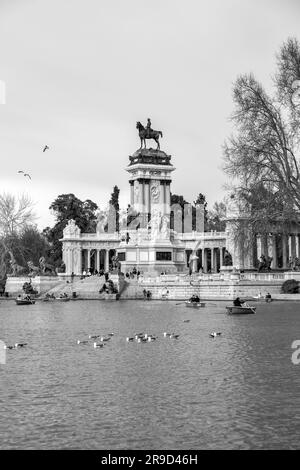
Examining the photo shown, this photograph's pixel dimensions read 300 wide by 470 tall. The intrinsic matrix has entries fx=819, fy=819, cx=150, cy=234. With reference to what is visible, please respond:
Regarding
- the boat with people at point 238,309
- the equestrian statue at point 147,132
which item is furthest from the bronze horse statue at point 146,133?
the boat with people at point 238,309

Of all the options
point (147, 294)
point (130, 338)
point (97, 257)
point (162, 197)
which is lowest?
point (130, 338)

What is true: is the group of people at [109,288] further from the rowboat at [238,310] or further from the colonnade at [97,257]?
the colonnade at [97,257]

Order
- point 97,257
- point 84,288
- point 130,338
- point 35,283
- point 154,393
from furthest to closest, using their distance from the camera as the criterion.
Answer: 1. point 97,257
2. point 35,283
3. point 84,288
4. point 130,338
5. point 154,393

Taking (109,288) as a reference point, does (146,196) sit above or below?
above

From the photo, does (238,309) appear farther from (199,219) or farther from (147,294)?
(199,219)

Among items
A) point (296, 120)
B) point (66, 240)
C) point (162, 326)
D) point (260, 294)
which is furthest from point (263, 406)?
point (66, 240)

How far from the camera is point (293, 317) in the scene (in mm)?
40562

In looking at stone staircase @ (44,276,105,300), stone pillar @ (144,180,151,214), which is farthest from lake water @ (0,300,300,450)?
stone pillar @ (144,180,151,214)

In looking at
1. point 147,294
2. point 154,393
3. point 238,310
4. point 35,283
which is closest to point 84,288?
point 35,283

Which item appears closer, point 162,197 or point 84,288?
point 84,288

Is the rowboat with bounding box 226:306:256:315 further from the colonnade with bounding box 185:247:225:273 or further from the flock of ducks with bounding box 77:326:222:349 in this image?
the colonnade with bounding box 185:247:225:273

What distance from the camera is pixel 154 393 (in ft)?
61.0

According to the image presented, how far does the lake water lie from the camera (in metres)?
14.5
